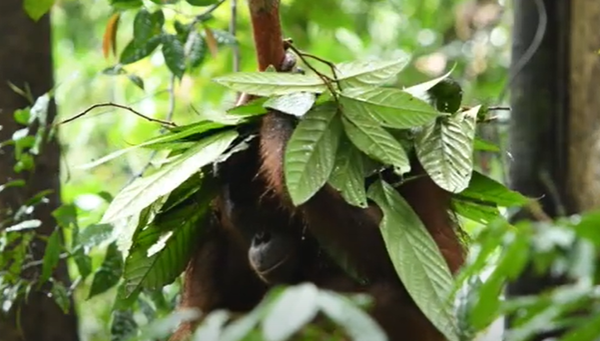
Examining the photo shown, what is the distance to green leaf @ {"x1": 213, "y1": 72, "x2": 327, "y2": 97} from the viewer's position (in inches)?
68.5

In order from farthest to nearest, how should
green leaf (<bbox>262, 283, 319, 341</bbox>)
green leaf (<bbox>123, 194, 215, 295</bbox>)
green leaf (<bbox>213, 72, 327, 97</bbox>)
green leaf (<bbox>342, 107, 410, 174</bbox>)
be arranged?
green leaf (<bbox>123, 194, 215, 295</bbox>)
green leaf (<bbox>213, 72, 327, 97</bbox>)
green leaf (<bbox>342, 107, 410, 174</bbox>)
green leaf (<bbox>262, 283, 319, 341</bbox>)

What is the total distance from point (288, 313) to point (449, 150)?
3.35 feet

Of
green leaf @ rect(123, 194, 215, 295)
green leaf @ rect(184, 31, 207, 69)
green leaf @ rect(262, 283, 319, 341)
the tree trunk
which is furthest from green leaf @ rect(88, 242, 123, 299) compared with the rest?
green leaf @ rect(262, 283, 319, 341)

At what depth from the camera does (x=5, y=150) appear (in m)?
2.48

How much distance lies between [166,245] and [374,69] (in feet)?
1.73

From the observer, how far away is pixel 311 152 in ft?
5.29

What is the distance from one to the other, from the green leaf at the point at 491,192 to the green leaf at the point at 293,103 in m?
0.36

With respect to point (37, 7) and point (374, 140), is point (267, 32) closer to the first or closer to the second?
point (374, 140)

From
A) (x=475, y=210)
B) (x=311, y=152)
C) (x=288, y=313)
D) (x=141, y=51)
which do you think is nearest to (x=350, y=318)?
(x=288, y=313)

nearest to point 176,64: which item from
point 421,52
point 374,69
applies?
point 374,69

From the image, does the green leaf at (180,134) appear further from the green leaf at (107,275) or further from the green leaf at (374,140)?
the green leaf at (107,275)

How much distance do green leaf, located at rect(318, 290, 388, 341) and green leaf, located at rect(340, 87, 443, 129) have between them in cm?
91

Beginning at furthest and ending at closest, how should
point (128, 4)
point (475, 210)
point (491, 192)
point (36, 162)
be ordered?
point (36, 162)
point (128, 4)
point (475, 210)
point (491, 192)

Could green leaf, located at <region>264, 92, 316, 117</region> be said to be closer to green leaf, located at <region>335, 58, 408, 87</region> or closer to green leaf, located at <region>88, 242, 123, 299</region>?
green leaf, located at <region>335, 58, 408, 87</region>
